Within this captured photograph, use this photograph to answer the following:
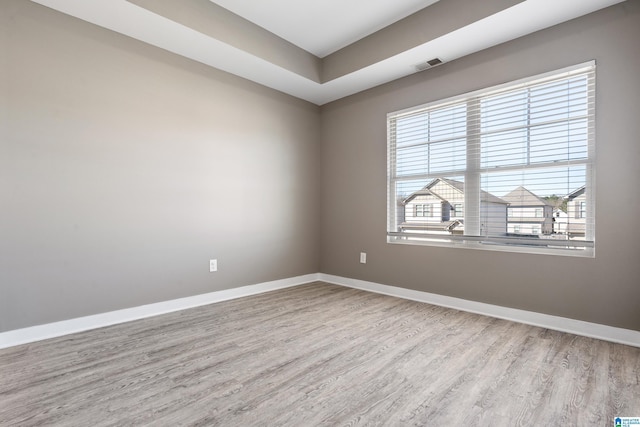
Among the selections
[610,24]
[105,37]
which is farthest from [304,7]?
[610,24]

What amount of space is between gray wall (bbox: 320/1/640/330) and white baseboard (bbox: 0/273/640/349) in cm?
6

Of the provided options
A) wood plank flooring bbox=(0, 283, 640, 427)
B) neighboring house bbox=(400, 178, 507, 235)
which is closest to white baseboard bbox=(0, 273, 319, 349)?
wood plank flooring bbox=(0, 283, 640, 427)

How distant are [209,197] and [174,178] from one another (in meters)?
0.40

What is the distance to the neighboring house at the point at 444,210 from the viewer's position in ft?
9.59

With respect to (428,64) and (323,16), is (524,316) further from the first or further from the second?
(323,16)

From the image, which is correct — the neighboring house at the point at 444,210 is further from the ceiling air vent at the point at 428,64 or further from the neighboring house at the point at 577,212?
the ceiling air vent at the point at 428,64

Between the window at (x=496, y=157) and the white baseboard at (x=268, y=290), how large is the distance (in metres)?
0.57

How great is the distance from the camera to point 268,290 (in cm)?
381

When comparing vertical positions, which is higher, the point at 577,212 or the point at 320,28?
the point at 320,28

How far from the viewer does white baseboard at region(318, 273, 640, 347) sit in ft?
7.49

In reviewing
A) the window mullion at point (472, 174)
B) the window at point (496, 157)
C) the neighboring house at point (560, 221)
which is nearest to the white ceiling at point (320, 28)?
the window at point (496, 157)

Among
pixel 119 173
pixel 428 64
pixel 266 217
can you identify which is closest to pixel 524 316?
pixel 428 64

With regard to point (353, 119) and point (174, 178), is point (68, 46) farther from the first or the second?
point (353, 119)

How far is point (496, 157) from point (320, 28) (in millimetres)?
2148
